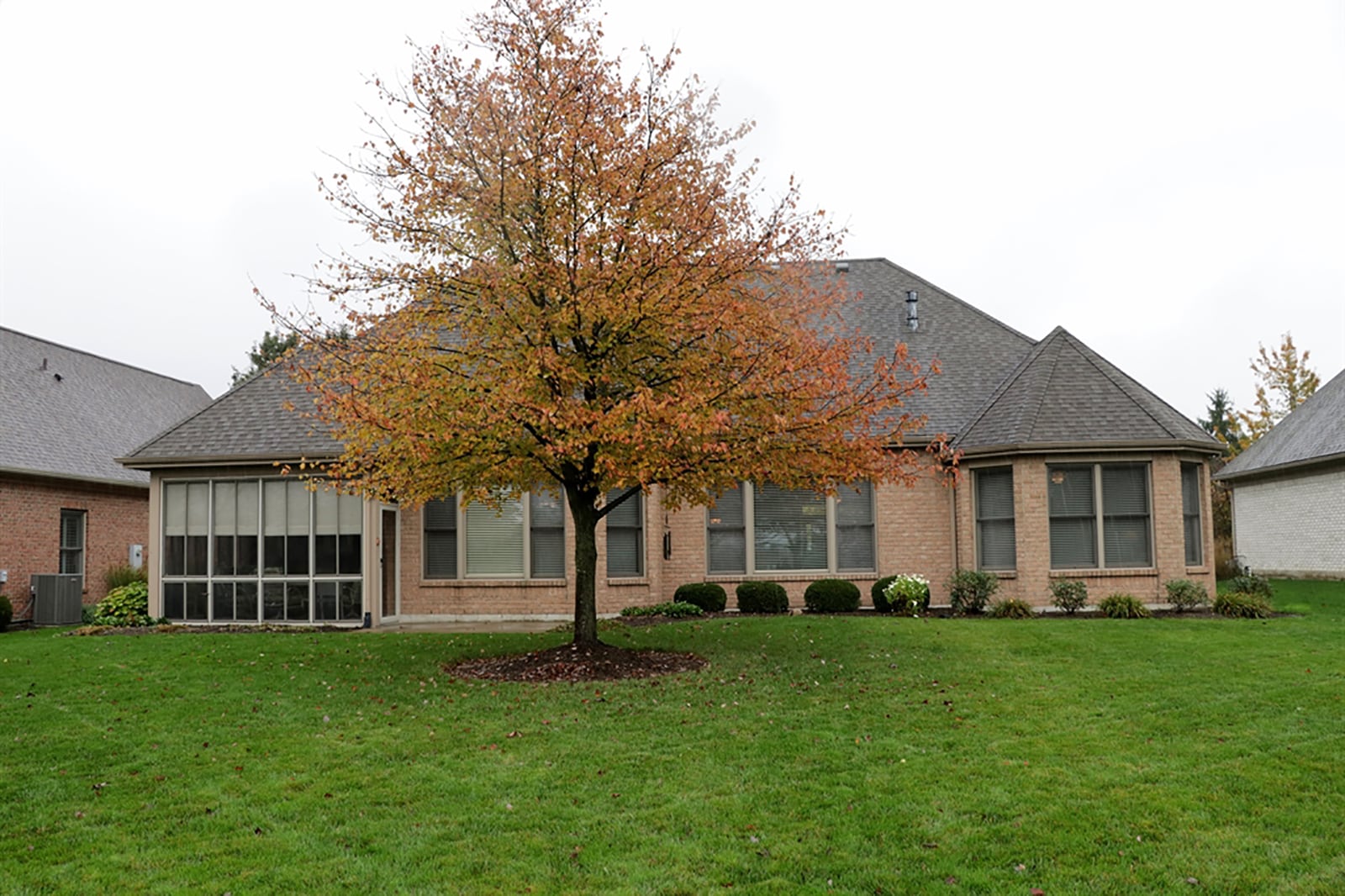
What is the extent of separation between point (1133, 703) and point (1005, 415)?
9429 mm

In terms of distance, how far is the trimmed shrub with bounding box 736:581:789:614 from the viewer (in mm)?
17484

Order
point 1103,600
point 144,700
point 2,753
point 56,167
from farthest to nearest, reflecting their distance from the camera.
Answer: point 56,167 < point 1103,600 < point 144,700 < point 2,753

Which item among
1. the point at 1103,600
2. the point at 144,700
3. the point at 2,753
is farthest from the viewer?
the point at 1103,600

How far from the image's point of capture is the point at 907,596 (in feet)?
55.8

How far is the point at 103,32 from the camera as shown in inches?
533

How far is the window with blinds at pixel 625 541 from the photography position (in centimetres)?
1797

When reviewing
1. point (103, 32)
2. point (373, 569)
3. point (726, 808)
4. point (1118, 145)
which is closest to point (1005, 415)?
point (1118, 145)

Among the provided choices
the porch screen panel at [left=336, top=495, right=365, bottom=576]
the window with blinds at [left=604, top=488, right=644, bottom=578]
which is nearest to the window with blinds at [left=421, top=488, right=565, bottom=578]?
the window with blinds at [left=604, top=488, right=644, bottom=578]

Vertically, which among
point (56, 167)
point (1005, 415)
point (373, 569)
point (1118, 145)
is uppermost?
point (56, 167)

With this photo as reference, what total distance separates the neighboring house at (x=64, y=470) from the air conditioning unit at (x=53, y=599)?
490 millimetres

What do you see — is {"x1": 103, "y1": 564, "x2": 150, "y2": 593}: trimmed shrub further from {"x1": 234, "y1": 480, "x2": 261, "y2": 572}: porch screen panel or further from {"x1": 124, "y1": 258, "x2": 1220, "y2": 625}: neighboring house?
{"x1": 234, "y1": 480, "x2": 261, "y2": 572}: porch screen panel

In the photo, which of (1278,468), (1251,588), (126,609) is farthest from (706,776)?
(1278,468)

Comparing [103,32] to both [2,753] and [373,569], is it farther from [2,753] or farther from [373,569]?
[2,753]

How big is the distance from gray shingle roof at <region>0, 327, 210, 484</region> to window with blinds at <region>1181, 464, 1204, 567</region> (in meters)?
22.7
